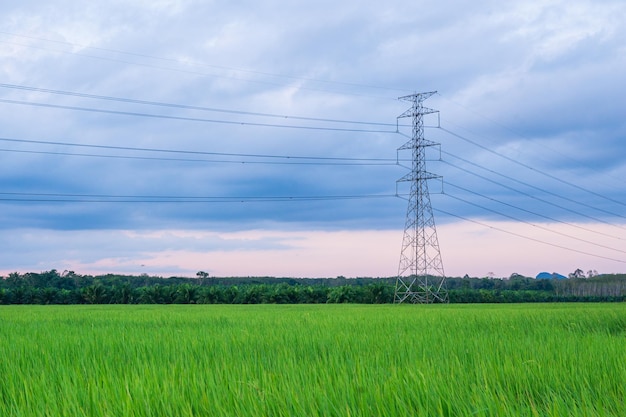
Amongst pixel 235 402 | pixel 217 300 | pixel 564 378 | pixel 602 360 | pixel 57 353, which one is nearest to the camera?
pixel 235 402

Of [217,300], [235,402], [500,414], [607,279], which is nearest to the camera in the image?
[500,414]

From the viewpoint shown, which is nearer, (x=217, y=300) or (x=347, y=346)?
(x=347, y=346)

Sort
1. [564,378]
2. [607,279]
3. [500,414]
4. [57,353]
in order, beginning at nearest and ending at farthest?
1. [500,414]
2. [564,378]
3. [57,353]
4. [607,279]

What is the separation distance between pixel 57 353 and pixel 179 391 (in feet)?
11.7

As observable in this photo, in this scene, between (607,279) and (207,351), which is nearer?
(207,351)

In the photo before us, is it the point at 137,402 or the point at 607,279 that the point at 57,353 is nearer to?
the point at 137,402

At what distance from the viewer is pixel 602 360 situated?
5.10m

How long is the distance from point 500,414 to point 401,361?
2684 millimetres

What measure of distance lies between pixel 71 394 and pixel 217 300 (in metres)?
44.6

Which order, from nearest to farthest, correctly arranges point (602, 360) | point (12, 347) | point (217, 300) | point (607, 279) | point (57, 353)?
point (602, 360)
point (57, 353)
point (12, 347)
point (217, 300)
point (607, 279)

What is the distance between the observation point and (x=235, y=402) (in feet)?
10.2

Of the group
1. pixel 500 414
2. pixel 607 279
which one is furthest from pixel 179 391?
pixel 607 279

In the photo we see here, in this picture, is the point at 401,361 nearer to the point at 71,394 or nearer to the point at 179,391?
the point at 179,391

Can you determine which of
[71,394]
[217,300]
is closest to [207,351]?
[71,394]
